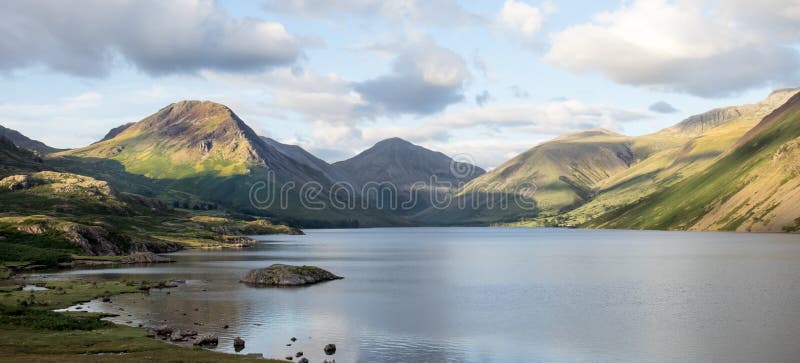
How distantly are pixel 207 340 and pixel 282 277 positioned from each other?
65.8 meters

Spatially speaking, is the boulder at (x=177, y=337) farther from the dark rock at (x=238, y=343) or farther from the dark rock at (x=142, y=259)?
the dark rock at (x=142, y=259)

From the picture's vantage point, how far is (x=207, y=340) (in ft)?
212

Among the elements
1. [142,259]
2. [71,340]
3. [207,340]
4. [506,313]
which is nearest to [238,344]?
[207,340]

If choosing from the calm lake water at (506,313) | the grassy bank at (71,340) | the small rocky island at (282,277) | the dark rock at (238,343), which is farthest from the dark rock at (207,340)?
the small rocky island at (282,277)

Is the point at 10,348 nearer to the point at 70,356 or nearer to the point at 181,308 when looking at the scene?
the point at 70,356

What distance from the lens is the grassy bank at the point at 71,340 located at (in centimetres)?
5156

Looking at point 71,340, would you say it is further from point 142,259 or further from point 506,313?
point 142,259

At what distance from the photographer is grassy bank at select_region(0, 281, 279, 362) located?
51.6m

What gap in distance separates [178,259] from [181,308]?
114398 mm

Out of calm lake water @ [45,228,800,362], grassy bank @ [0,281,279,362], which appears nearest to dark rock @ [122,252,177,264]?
calm lake water @ [45,228,800,362]

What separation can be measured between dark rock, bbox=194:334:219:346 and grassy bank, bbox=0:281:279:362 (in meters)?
3.68

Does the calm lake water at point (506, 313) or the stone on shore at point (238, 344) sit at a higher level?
the stone on shore at point (238, 344)

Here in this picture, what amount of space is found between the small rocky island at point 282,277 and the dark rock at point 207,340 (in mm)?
62822

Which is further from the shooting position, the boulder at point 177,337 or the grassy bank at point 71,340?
the boulder at point 177,337
